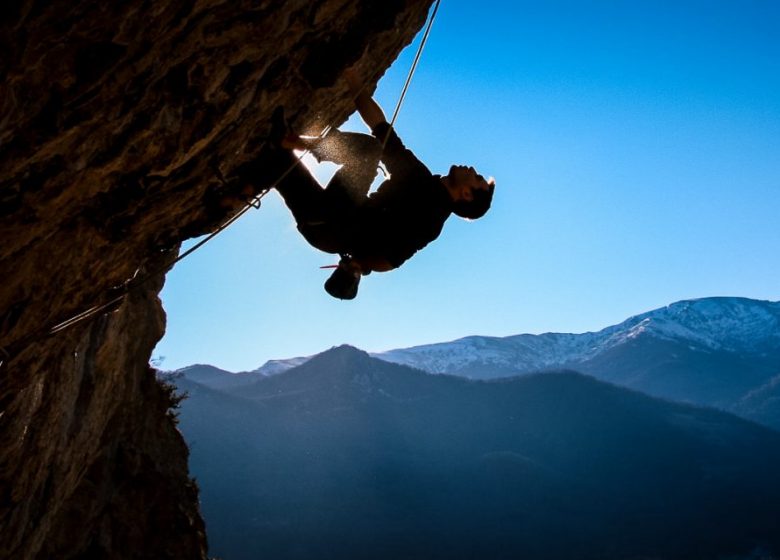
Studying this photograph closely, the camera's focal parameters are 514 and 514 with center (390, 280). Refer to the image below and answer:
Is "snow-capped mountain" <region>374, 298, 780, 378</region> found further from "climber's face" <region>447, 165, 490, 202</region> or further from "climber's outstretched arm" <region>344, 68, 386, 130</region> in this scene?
"climber's outstretched arm" <region>344, 68, 386, 130</region>

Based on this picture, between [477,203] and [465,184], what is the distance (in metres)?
0.17

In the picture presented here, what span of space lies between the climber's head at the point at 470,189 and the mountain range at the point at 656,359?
97.9 metres

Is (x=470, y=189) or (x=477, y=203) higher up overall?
(x=470, y=189)

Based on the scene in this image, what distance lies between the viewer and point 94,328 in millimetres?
6098

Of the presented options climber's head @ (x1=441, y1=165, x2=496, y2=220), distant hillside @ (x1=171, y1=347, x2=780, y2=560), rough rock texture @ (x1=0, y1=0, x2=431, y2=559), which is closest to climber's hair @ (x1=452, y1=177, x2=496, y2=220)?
climber's head @ (x1=441, y1=165, x2=496, y2=220)

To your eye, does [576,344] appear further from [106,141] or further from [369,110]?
[106,141]

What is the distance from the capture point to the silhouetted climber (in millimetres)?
3783

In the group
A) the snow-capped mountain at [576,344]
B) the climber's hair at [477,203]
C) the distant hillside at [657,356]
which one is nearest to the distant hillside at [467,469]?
the climber's hair at [477,203]

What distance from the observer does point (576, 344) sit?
18525 cm

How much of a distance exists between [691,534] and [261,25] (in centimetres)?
6422

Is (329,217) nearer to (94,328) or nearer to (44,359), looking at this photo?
(44,359)

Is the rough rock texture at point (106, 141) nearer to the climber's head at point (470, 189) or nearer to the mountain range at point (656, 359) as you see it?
the climber's head at point (470, 189)

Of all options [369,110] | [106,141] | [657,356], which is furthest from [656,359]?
[106,141]

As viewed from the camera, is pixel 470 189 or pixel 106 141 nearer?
pixel 106 141
